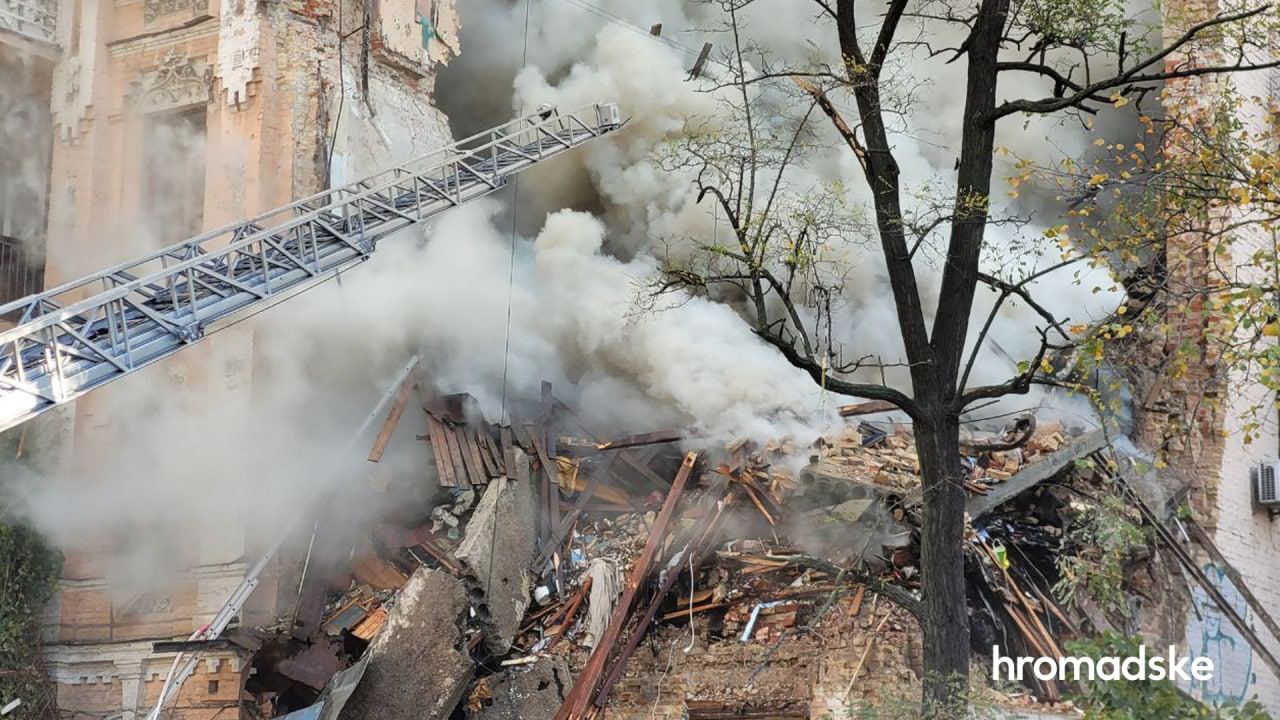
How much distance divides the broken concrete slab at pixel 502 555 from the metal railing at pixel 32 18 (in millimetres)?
9579

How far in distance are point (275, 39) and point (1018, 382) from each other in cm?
1223

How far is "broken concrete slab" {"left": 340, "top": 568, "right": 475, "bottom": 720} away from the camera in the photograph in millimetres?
13695

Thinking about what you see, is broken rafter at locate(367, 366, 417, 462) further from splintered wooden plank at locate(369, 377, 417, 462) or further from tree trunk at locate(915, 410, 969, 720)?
tree trunk at locate(915, 410, 969, 720)

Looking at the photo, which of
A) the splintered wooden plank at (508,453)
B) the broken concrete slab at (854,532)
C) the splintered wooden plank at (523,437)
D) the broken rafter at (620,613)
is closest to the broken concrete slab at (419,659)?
the broken rafter at (620,613)

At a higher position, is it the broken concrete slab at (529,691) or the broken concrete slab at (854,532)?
the broken concrete slab at (854,532)

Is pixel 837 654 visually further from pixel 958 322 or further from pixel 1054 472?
pixel 958 322

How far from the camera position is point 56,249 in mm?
18391

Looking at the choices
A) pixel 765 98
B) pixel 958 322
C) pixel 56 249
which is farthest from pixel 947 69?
pixel 56 249

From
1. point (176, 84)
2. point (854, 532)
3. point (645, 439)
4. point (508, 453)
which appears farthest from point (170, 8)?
point (854, 532)

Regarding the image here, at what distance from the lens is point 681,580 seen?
14570 millimetres

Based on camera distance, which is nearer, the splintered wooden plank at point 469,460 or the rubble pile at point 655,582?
the rubble pile at point 655,582

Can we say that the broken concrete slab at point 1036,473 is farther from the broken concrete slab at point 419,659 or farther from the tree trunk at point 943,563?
the broken concrete slab at point 419,659

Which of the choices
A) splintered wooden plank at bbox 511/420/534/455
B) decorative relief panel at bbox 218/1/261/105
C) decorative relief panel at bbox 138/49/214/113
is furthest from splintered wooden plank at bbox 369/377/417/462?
decorative relief panel at bbox 138/49/214/113

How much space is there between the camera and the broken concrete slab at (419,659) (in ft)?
44.9
